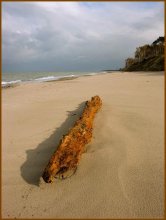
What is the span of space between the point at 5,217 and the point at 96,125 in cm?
189

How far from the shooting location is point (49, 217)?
2.09m

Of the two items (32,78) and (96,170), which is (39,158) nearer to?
(96,170)

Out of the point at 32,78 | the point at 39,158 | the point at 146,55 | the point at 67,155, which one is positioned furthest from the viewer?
the point at 32,78

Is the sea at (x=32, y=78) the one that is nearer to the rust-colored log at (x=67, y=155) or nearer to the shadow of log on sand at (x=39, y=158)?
the shadow of log on sand at (x=39, y=158)

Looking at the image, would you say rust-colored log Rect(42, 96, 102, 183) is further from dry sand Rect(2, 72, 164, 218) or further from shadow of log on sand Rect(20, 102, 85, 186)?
shadow of log on sand Rect(20, 102, 85, 186)

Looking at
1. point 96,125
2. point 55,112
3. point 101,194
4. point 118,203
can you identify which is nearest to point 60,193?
point 101,194

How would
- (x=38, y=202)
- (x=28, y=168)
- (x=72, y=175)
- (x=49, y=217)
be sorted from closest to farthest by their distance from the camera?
(x=49, y=217), (x=38, y=202), (x=72, y=175), (x=28, y=168)

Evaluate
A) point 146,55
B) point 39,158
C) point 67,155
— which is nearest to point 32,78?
point 146,55

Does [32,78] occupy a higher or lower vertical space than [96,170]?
higher

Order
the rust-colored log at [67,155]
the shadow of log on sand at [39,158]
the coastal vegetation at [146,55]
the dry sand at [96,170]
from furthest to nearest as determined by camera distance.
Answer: the coastal vegetation at [146,55], the shadow of log on sand at [39,158], the rust-colored log at [67,155], the dry sand at [96,170]

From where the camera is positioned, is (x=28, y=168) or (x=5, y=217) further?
(x=28, y=168)

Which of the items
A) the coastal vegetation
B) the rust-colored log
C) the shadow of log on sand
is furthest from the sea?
the rust-colored log

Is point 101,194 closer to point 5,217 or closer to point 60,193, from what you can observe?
point 60,193

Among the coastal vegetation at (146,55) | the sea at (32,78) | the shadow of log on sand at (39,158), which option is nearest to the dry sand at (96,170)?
the shadow of log on sand at (39,158)
